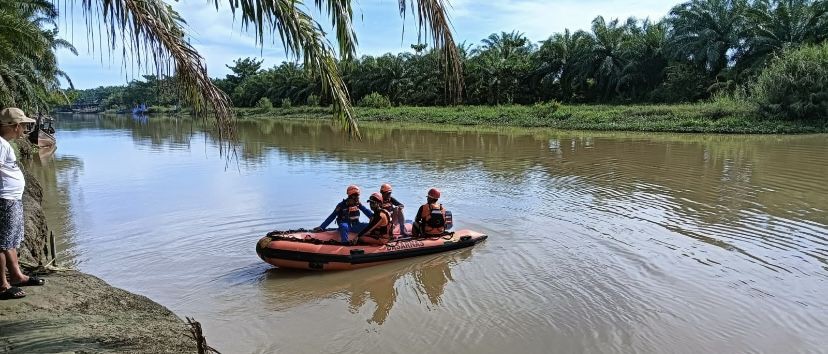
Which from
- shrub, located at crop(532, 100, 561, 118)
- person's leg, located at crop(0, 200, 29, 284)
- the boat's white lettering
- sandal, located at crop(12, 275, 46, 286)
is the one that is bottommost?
the boat's white lettering

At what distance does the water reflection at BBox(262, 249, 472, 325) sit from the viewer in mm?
6645

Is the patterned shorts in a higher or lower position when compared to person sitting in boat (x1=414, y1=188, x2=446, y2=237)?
higher

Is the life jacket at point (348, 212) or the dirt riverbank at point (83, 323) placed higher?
the life jacket at point (348, 212)

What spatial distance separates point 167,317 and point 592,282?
15.5 ft

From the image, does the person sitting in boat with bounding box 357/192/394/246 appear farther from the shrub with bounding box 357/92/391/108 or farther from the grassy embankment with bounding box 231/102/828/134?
the shrub with bounding box 357/92/391/108

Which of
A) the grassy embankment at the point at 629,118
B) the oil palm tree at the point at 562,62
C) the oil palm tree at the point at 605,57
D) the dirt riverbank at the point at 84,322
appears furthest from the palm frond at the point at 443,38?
the oil palm tree at the point at 562,62

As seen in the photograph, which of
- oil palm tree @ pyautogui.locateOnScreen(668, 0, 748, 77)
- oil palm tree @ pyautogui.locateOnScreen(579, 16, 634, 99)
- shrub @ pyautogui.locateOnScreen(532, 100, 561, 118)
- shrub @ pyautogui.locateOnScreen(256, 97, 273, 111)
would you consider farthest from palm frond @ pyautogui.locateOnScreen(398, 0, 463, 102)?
shrub @ pyautogui.locateOnScreen(256, 97, 273, 111)

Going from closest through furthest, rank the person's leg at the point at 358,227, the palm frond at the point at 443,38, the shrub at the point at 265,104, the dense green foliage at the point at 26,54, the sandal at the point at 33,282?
the palm frond at the point at 443,38, the sandal at the point at 33,282, the person's leg at the point at 358,227, the dense green foliage at the point at 26,54, the shrub at the point at 265,104

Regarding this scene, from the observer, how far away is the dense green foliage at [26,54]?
1223 centimetres

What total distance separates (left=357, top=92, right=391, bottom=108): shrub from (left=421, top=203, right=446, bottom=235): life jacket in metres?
42.0

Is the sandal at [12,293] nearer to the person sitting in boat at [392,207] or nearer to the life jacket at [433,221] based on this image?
the person sitting in boat at [392,207]

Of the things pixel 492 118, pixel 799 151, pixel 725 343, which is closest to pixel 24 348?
pixel 725 343

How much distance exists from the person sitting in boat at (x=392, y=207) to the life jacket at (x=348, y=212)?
0.39m

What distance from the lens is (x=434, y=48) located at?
2.79m
